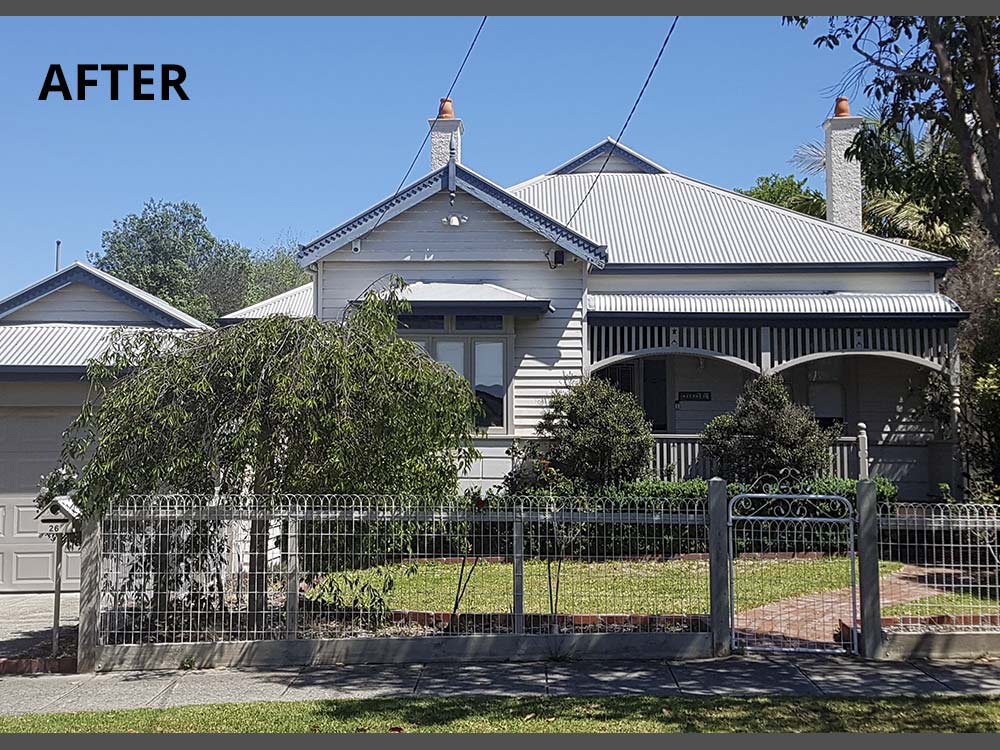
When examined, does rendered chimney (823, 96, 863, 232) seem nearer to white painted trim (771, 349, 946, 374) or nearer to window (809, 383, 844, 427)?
window (809, 383, 844, 427)

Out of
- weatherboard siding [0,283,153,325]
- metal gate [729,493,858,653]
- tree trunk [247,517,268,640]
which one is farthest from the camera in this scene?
weatherboard siding [0,283,153,325]

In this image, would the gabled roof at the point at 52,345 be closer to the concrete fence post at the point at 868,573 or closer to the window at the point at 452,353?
the window at the point at 452,353

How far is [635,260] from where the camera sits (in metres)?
20.2

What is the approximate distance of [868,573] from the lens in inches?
377

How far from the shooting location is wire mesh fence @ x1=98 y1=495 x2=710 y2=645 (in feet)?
32.3

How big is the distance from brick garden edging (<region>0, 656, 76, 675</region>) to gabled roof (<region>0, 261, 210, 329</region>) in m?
6.95

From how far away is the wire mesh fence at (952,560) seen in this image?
31.8ft

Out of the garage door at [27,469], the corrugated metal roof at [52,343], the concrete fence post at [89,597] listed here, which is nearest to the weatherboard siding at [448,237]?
the corrugated metal roof at [52,343]

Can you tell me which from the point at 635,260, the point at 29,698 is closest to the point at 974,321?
the point at 635,260

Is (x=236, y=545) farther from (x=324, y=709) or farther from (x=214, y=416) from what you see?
(x=324, y=709)

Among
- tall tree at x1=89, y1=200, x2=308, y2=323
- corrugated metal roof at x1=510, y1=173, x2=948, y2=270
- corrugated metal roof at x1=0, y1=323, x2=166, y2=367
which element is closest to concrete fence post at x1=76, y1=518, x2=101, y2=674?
corrugated metal roof at x1=0, y1=323, x2=166, y2=367

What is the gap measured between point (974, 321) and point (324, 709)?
735 inches

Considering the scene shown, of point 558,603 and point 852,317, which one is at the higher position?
point 852,317

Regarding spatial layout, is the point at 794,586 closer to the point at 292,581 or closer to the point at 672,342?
the point at 292,581
